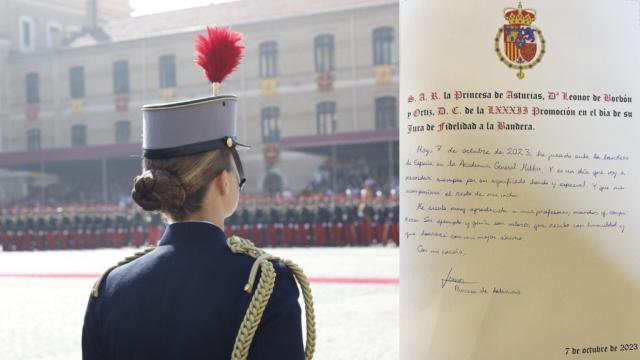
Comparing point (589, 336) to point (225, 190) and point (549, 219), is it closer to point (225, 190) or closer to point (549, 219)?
point (549, 219)

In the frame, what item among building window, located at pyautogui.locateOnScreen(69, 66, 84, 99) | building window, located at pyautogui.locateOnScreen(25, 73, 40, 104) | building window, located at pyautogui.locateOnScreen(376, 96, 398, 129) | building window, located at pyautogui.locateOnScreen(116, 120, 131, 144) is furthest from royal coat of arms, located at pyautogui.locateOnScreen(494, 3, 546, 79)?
building window, located at pyautogui.locateOnScreen(25, 73, 40, 104)

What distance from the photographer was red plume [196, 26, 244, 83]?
247cm

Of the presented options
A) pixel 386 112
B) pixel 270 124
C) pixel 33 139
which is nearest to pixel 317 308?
pixel 386 112

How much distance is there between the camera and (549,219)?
271 centimetres

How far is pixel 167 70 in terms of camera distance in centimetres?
4234

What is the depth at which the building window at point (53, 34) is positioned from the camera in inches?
1976

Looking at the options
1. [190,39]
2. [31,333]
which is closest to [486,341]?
[31,333]

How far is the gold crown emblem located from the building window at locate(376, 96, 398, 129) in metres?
33.9

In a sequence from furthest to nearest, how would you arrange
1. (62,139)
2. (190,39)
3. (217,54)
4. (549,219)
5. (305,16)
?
1. (62,139)
2. (190,39)
3. (305,16)
4. (549,219)
5. (217,54)

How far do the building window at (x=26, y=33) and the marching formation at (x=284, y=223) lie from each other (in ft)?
78.8

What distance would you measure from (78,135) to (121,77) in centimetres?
380

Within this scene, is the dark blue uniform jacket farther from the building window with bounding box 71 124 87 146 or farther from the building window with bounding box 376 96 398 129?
the building window with bounding box 71 124 87 146

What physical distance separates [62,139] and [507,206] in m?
44.5
